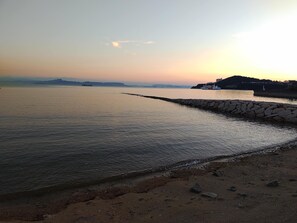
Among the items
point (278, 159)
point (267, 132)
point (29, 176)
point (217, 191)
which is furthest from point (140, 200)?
point (267, 132)

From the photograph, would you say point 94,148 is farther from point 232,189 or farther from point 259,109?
point 259,109

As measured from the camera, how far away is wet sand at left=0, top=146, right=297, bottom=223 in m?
6.49

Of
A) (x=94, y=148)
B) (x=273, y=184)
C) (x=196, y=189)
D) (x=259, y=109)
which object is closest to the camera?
(x=196, y=189)

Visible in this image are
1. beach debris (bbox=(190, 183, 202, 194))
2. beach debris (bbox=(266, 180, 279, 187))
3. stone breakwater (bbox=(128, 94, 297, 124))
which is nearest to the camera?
beach debris (bbox=(190, 183, 202, 194))

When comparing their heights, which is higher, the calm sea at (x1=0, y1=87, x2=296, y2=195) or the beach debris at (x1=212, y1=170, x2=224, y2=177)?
the beach debris at (x1=212, y1=170, x2=224, y2=177)

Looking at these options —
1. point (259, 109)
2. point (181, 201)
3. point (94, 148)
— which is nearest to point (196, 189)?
point (181, 201)

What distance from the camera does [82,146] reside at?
51.4 feet

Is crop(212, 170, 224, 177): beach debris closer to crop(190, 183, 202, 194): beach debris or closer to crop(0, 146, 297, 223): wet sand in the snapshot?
crop(0, 146, 297, 223): wet sand

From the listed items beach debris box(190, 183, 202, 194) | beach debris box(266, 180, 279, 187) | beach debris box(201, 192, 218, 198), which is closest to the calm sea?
beach debris box(190, 183, 202, 194)

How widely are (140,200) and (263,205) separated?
3188 mm

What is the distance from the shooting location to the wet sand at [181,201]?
21.3ft

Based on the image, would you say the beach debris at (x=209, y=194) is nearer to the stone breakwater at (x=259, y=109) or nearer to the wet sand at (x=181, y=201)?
the wet sand at (x=181, y=201)

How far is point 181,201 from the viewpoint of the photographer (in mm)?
7676

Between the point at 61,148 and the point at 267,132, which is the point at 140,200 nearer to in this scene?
the point at 61,148
